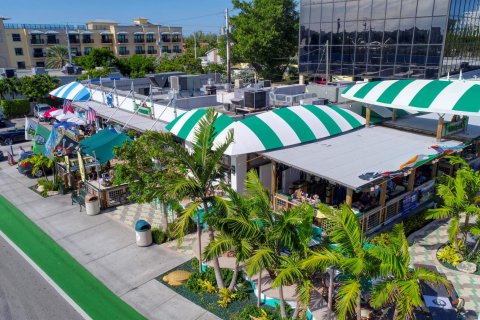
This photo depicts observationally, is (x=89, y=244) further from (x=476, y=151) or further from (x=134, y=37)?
(x=134, y=37)

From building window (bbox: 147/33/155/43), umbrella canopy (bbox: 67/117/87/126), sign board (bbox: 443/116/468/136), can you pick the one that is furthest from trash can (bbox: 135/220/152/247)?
building window (bbox: 147/33/155/43)

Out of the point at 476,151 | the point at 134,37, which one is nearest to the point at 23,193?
the point at 476,151

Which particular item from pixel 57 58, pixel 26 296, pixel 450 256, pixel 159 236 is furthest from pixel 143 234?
pixel 57 58

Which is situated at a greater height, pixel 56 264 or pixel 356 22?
pixel 356 22

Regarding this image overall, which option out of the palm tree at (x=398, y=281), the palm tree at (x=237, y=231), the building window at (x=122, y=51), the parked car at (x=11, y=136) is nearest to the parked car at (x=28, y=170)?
the parked car at (x=11, y=136)

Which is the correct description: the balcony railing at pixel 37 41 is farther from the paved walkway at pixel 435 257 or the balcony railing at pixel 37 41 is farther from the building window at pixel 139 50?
the paved walkway at pixel 435 257

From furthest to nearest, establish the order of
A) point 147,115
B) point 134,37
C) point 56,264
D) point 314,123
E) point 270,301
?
point 134,37 → point 147,115 → point 314,123 → point 56,264 → point 270,301

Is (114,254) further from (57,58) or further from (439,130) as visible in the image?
(57,58)
